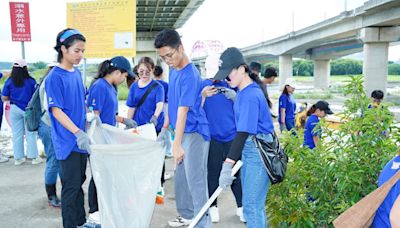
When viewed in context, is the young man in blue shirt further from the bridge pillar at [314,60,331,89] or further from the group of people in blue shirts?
the bridge pillar at [314,60,331,89]

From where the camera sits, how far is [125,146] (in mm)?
2857

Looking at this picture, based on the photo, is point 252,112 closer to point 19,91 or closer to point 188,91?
point 188,91

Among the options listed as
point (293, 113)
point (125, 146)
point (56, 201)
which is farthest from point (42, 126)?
point (293, 113)

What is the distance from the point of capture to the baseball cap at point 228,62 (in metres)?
2.62

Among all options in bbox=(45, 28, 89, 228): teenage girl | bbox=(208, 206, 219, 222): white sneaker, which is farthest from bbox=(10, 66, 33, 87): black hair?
bbox=(208, 206, 219, 222): white sneaker

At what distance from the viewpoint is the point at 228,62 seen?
8.61 feet

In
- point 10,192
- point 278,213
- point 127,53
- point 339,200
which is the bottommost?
point 10,192

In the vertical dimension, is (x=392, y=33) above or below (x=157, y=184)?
above

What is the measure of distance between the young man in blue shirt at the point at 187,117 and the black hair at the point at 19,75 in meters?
3.30

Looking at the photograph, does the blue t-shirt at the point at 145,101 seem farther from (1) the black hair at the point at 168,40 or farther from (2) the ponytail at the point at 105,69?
(1) the black hair at the point at 168,40

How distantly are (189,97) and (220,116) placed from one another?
0.80 meters

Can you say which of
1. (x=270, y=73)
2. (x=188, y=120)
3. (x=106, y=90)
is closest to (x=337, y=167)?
(x=188, y=120)

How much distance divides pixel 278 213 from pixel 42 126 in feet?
9.61

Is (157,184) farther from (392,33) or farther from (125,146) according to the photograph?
(392,33)
